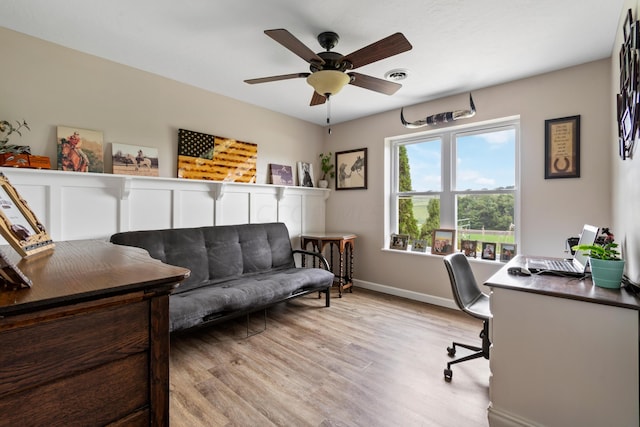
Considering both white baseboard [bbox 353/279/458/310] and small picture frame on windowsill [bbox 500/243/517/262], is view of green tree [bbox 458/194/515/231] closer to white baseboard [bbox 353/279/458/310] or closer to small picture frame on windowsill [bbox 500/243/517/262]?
small picture frame on windowsill [bbox 500/243/517/262]

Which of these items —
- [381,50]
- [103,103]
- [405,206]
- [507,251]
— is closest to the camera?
[381,50]

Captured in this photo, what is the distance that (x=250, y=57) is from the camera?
8.39ft

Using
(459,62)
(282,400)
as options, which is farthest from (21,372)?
(459,62)

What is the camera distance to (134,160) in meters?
2.80

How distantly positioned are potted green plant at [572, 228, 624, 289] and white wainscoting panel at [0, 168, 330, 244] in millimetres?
3169

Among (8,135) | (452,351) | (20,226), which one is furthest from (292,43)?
(452,351)

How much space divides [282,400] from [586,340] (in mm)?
1681

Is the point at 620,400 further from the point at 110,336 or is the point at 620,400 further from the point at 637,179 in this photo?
the point at 110,336

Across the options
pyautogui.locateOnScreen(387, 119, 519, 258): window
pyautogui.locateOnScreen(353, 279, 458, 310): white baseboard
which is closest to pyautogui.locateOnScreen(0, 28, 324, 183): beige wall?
pyautogui.locateOnScreen(387, 119, 519, 258): window

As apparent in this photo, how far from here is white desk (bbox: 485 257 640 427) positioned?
4.31ft

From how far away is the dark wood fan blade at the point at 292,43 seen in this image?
5.50 feet

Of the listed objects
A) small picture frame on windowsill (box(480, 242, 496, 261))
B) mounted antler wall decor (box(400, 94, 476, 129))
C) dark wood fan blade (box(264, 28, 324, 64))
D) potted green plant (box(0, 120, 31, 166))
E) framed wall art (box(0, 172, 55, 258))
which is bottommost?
small picture frame on windowsill (box(480, 242, 496, 261))

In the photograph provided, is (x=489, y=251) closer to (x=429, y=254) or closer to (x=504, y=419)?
(x=429, y=254)

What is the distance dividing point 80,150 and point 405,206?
367 centimetres
